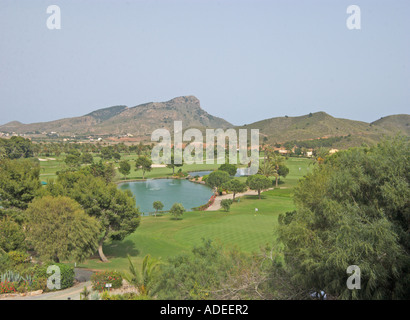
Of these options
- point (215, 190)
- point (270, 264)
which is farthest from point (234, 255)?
point (215, 190)

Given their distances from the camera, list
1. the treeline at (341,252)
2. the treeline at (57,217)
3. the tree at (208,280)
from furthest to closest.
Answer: the treeline at (57,217), the tree at (208,280), the treeline at (341,252)

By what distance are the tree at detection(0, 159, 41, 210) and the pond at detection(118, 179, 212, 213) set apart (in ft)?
72.2

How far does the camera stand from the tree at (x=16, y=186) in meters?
27.5

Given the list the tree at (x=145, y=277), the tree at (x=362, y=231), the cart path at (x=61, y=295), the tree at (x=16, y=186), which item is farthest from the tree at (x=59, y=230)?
the tree at (x=362, y=231)

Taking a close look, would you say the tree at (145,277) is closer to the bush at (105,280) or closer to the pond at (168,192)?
the bush at (105,280)

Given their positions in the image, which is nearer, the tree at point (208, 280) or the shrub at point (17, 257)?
the tree at point (208, 280)

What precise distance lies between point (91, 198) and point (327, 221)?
19.6m

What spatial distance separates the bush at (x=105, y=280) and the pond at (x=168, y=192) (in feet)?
107

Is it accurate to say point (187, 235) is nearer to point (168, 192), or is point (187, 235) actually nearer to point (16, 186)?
point (16, 186)

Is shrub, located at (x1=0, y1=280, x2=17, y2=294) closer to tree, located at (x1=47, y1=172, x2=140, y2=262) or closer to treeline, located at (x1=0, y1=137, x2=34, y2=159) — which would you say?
tree, located at (x1=47, y1=172, x2=140, y2=262)

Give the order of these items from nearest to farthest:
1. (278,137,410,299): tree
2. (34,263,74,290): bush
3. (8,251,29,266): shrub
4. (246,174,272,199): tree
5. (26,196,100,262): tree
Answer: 1. (278,137,410,299): tree
2. (34,263,74,290): bush
3. (8,251,29,266): shrub
4. (26,196,100,262): tree
5. (246,174,272,199): tree

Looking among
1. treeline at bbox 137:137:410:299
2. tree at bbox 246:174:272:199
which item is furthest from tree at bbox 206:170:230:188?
treeline at bbox 137:137:410:299

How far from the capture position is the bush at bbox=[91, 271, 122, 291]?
632 inches
